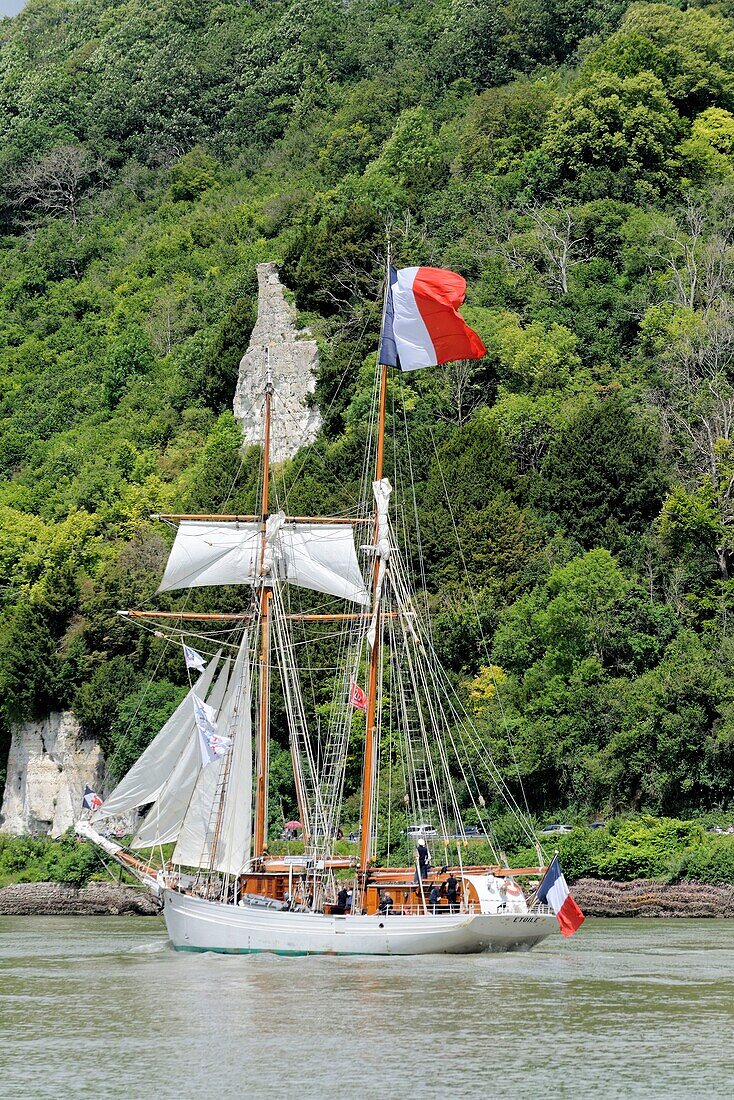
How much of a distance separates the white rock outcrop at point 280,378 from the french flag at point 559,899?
169 feet

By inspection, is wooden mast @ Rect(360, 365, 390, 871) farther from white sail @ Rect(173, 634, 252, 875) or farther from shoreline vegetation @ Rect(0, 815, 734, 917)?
shoreline vegetation @ Rect(0, 815, 734, 917)

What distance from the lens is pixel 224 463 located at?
9288 cm

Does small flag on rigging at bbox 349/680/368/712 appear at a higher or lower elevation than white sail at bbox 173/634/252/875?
higher

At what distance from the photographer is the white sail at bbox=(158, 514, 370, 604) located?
59.5m

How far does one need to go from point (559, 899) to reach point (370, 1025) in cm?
1447

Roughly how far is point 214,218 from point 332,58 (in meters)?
31.7

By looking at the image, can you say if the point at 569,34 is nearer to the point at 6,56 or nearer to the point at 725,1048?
the point at 6,56

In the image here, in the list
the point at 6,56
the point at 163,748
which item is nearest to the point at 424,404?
the point at 163,748

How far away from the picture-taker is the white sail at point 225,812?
5309 centimetres

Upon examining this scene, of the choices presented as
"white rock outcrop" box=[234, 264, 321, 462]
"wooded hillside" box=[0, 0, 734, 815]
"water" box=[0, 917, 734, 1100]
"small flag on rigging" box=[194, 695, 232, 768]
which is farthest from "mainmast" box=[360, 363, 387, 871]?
"white rock outcrop" box=[234, 264, 321, 462]

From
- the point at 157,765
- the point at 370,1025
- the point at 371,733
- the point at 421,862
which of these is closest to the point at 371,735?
the point at 371,733

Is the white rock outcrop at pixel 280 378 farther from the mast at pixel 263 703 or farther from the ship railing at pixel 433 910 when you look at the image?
the ship railing at pixel 433 910

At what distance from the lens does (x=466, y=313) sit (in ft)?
325

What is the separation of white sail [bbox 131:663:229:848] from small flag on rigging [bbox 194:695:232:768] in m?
2.37
